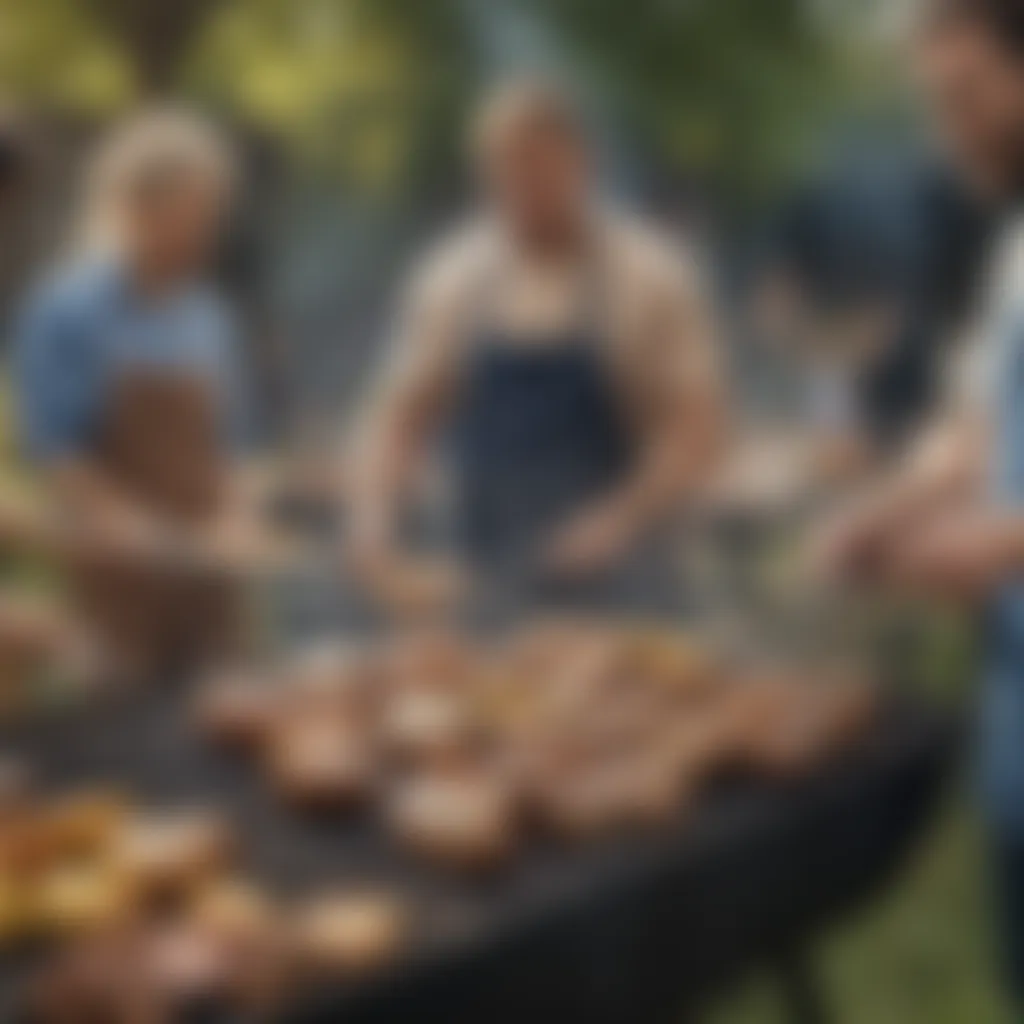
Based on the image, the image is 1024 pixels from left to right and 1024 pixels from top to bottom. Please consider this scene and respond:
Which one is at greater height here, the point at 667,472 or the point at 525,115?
the point at 525,115

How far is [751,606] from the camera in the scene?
1509 millimetres

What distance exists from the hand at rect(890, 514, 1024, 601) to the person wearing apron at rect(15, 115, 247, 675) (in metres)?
0.52

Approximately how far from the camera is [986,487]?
142cm

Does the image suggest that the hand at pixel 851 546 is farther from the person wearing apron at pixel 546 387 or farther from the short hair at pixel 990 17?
the short hair at pixel 990 17

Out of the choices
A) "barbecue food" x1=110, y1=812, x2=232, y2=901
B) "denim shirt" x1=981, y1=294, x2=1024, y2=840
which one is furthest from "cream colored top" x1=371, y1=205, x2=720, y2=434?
"barbecue food" x1=110, y1=812, x2=232, y2=901

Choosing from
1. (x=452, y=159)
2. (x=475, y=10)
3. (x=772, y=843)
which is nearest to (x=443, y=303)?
(x=452, y=159)

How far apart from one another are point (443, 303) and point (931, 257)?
369 mm

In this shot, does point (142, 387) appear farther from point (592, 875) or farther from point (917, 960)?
point (917, 960)

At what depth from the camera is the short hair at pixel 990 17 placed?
4.55 ft

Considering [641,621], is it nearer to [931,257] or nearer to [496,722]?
[496,722]

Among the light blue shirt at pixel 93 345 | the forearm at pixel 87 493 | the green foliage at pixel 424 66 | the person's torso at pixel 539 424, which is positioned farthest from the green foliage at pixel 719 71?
the forearm at pixel 87 493

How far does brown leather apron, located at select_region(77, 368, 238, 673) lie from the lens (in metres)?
1.48

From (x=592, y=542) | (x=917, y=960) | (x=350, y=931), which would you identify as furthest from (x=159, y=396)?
(x=917, y=960)

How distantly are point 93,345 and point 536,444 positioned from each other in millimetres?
345
